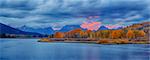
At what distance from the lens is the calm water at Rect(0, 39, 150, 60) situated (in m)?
6.98

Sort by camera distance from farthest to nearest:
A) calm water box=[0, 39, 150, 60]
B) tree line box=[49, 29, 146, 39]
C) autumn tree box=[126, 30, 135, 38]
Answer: autumn tree box=[126, 30, 135, 38], tree line box=[49, 29, 146, 39], calm water box=[0, 39, 150, 60]

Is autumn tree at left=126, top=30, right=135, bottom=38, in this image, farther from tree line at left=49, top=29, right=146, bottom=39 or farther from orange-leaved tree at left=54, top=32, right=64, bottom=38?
orange-leaved tree at left=54, top=32, right=64, bottom=38

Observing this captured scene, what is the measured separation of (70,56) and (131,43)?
181 centimetres

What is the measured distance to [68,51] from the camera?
7574mm

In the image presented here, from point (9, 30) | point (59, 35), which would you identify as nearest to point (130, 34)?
point (59, 35)

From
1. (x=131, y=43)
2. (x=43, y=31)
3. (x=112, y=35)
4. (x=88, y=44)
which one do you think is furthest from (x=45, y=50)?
(x=131, y=43)

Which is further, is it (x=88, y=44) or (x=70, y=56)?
(x=88, y=44)

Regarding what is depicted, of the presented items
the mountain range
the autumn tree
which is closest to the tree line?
the autumn tree

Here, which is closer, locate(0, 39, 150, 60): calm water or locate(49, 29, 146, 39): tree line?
locate(0, 39, 150, 60): calm water

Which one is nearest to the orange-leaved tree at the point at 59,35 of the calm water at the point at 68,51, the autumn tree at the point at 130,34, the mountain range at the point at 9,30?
the calm water at the point at 68,51

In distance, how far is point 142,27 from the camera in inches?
300

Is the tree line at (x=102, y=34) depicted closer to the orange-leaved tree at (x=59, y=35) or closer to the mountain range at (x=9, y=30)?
the orange-leaved tree at (x=59, y=35)

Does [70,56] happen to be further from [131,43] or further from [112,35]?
[131,43]

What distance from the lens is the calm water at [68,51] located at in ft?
22.9
